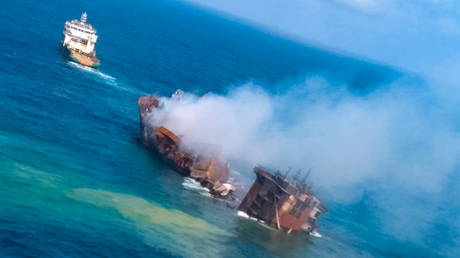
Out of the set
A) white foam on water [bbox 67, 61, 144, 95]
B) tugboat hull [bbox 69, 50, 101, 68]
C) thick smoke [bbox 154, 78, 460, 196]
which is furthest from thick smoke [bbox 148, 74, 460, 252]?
tugboat hull [bbox 69, 50, 101, 68]

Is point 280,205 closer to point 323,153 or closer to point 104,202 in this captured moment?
point 104,202

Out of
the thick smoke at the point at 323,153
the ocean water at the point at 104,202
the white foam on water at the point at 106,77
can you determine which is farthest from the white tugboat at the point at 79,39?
the thick smoke at the point at 323,153

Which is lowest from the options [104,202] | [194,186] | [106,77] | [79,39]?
[104,202]

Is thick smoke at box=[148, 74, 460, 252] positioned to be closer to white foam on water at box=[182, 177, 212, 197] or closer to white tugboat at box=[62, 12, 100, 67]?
white foam on water at box=[182, 177, 212, 197]

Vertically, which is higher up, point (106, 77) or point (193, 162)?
point (106, 77)

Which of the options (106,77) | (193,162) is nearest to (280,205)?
(193,162)

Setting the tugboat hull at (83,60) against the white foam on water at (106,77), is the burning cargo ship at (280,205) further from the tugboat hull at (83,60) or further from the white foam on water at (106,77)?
the tugboat hull at (83,60)
